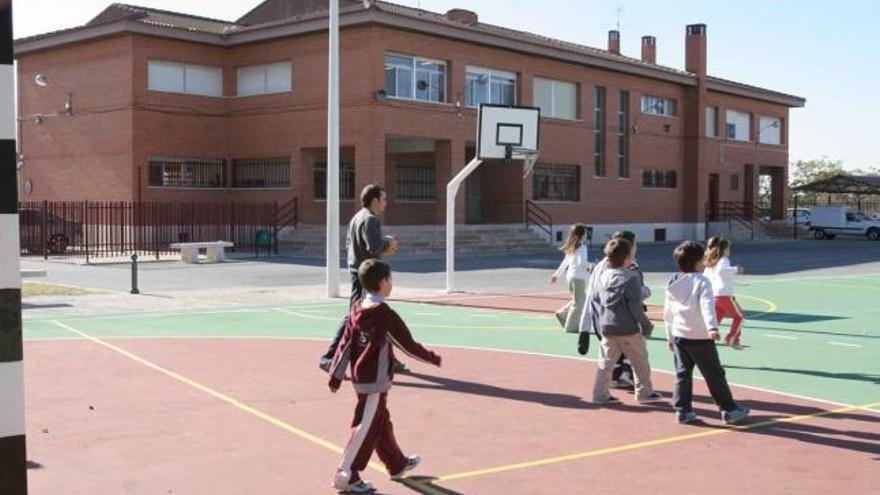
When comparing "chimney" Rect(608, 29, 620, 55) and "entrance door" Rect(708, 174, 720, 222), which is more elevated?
"chimney" Rect(608, 29, 620, 55)

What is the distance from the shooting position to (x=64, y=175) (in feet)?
133

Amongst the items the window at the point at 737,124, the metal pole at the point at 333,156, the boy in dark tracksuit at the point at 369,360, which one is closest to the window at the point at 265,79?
the metal pole at the point at 333,156

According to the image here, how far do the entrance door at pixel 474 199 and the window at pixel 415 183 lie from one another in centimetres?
242

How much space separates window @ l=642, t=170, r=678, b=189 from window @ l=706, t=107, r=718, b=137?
3928 mm

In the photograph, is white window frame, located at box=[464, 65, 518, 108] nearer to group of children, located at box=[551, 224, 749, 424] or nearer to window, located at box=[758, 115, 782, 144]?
window, located at box=[758, 115, 782, 144]

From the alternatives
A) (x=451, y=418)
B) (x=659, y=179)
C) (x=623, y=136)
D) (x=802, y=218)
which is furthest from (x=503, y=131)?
(x=802, y=218)

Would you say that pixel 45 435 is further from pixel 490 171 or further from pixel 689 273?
pixel 490 171

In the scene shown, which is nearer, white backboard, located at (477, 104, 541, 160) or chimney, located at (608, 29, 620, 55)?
white backboard, located at (477, 104, 541, 160)

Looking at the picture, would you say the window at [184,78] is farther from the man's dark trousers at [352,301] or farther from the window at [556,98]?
the man's dark trousers at [352,301]

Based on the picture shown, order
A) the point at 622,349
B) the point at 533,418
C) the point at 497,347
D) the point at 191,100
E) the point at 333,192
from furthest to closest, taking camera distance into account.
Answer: the point at 191,100
the point at 333,192
the point at 497,347
the point at 622,349
the point at 533,418

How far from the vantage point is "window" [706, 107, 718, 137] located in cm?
5338

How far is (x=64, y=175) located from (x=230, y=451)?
3722 cm

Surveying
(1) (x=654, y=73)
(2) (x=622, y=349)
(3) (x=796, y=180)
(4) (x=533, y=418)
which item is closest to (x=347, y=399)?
(4) (x=533, y=418)

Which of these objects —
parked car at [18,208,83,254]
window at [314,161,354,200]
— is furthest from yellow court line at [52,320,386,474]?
window at [314,161,354,200]
